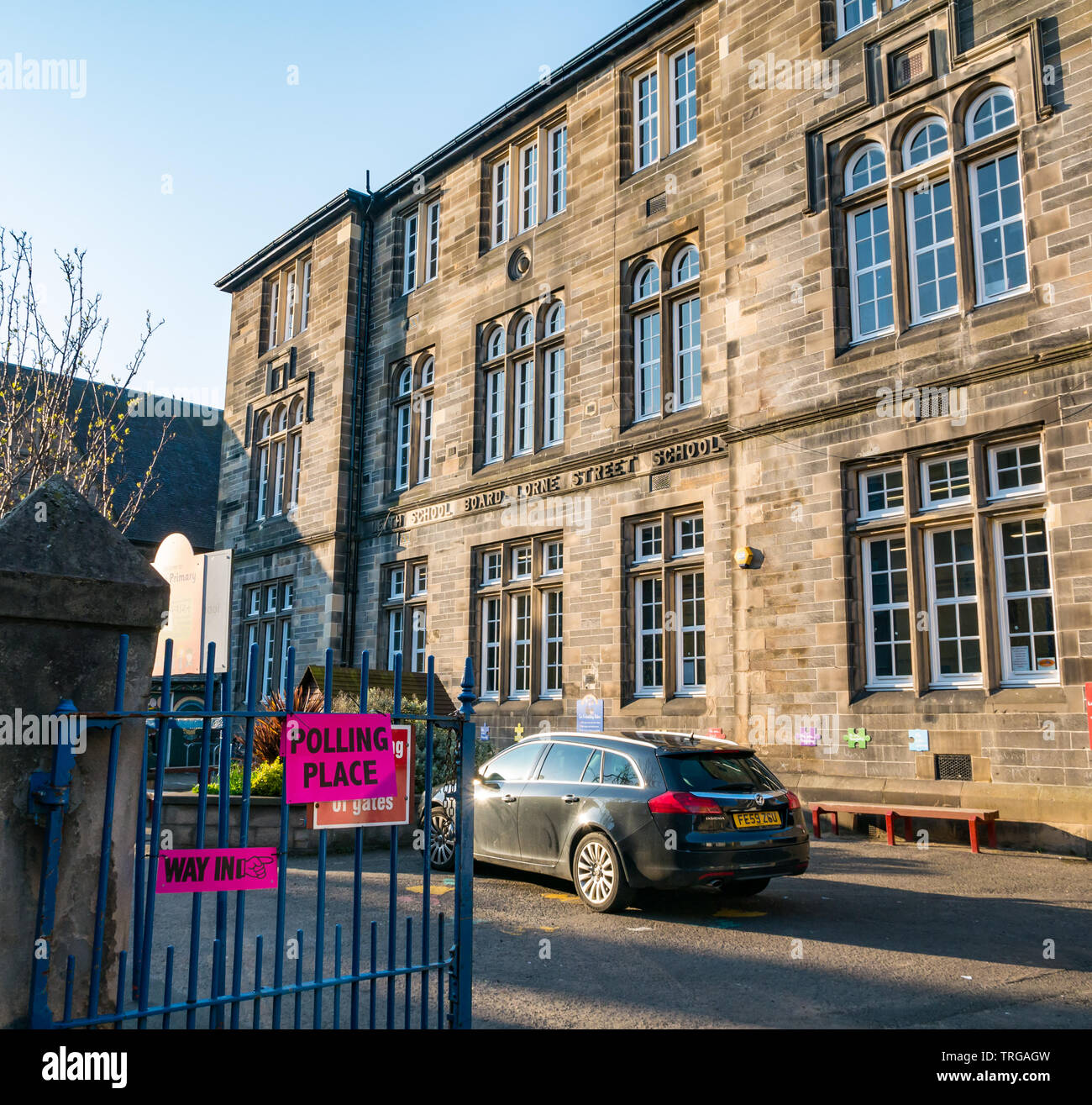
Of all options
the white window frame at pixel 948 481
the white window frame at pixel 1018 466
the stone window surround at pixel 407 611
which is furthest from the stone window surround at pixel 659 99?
the stone window surround at pixel 407 611

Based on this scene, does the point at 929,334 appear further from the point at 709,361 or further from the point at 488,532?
the point at 488,532

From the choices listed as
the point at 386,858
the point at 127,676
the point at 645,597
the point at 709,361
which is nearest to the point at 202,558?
the point at 386,858

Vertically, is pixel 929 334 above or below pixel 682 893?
above

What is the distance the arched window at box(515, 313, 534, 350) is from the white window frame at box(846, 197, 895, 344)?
7422 millimetres

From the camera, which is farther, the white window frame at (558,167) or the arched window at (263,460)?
the arched window at (263,460)

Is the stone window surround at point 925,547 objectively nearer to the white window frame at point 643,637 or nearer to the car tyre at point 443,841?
the white window frame at point 643,637

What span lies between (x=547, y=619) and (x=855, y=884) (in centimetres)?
1001

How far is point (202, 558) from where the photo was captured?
1535cm

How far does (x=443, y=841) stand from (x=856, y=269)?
10032mm

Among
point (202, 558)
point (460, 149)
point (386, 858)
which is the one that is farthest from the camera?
point (460, 149)

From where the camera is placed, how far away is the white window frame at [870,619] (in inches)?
529

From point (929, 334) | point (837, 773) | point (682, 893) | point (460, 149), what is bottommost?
point (682, 893)

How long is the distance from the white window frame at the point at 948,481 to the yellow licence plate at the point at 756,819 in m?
6.41

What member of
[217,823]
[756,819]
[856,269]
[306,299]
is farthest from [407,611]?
[756,819]
